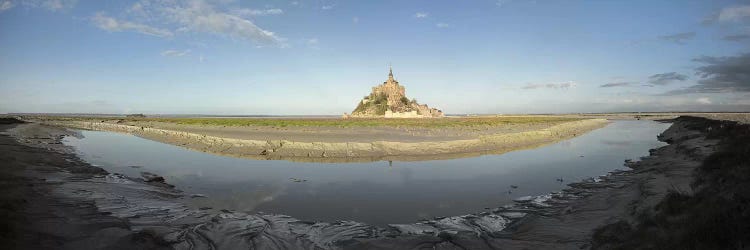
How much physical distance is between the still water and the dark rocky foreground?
4.00 ft

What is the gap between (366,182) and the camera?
17406mm

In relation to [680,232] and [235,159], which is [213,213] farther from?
[235,159]

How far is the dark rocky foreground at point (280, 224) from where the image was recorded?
814 centimetres

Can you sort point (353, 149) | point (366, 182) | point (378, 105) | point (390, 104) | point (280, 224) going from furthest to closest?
1. point (378, 105)
2. point (390, 104)
3. point (353, 149)
4. point (366, 182)
5. point (280, 224)

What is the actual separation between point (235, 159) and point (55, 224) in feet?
58.2

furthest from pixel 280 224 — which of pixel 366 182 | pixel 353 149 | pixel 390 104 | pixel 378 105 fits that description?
pixel 378 105

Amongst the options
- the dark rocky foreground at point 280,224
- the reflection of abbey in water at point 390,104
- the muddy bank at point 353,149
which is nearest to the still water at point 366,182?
the dark rocky foreground at point 280,224

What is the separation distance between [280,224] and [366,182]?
736 centimetres

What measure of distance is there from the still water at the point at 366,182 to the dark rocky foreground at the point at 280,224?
48.0 inches

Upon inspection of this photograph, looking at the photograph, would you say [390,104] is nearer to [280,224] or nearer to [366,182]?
[366,182]

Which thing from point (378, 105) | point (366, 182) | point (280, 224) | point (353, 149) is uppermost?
point (378, 105)

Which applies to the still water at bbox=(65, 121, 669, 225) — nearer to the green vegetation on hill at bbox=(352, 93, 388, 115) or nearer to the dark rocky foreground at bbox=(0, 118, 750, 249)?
the dark rocky foreground at bbox=(0, 118, 750, 249)

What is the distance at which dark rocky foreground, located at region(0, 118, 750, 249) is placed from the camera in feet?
26.7

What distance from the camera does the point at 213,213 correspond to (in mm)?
11445
